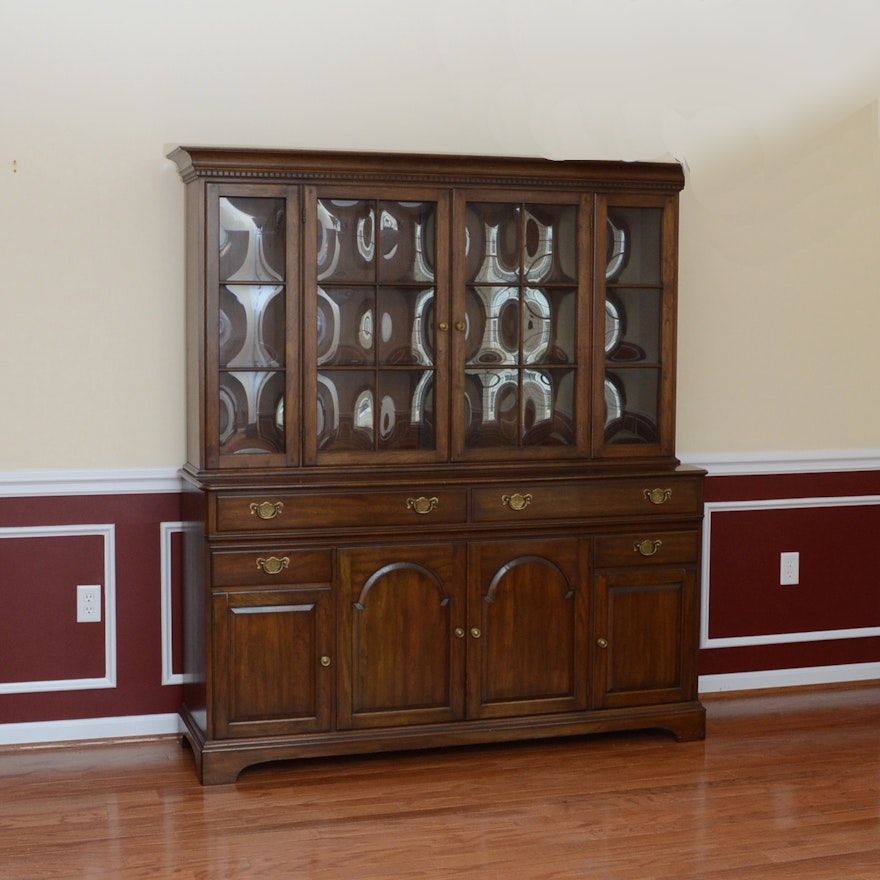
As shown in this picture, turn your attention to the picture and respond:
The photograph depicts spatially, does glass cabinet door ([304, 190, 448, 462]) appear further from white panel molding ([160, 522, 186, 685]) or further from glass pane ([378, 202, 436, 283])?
white panel molding ([160, 522, 186, 685])

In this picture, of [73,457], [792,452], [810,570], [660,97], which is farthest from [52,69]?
[810,570]

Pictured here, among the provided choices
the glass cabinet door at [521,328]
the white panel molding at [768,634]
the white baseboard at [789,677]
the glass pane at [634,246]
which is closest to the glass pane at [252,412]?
the glass cabinet door at [521,328]

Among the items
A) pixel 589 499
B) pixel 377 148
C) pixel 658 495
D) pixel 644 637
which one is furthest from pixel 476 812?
pixel 377 148

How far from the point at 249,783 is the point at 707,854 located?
1.30 metres

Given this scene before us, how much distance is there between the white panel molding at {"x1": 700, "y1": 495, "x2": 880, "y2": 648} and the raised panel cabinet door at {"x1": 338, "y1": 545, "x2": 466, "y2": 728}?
1102 millimetres

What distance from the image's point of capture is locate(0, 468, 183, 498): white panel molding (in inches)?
150

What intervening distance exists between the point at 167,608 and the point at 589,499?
1360 mm

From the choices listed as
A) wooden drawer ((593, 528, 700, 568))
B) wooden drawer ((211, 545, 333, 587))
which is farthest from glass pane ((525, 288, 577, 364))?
wooden drawer ((211, 545, 333, 587))

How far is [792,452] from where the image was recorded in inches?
178

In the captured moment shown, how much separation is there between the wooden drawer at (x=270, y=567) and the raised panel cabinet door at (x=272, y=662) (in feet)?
0.11

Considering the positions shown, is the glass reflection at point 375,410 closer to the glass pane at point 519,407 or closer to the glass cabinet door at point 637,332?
the glass pane at point 519,407

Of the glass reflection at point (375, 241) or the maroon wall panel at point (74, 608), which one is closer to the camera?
the glass reflection at point (375, 241)

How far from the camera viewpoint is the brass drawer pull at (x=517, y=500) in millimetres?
3783

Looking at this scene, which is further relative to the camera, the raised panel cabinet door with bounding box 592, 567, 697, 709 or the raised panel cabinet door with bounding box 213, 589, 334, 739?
the raised panel cabinet door with bounding box 592, 567, 697, 709
